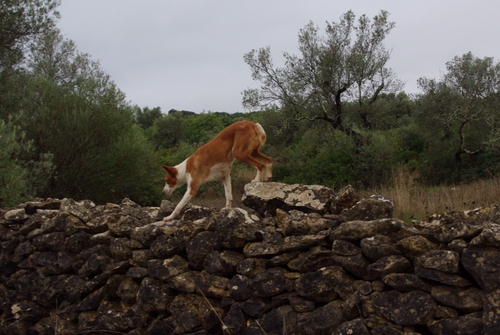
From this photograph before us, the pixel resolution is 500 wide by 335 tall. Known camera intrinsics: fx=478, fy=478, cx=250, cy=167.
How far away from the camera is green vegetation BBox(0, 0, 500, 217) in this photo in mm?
15219

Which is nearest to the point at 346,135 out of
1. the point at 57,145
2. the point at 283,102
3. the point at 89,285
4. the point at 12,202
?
the point at 283,102

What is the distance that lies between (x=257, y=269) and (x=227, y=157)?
2.07 meters

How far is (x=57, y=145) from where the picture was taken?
1716 cm

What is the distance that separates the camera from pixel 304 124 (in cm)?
2214

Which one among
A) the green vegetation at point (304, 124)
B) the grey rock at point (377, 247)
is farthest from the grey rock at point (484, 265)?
the green vegetation at point (304, 124)

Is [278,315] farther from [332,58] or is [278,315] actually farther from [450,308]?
[332,58]

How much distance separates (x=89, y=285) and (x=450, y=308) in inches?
173

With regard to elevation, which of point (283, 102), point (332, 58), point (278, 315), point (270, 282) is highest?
point (332, 58)

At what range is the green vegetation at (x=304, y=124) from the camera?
1522 centimetres

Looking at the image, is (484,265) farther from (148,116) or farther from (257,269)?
(148,116)

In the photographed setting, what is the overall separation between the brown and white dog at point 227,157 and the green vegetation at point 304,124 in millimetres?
7769

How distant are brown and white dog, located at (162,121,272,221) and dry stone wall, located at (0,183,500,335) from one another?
432 mm

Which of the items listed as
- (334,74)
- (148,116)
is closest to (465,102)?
(334,74)

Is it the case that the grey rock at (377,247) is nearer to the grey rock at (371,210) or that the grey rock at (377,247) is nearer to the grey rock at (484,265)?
the grey rock at (371,210)
